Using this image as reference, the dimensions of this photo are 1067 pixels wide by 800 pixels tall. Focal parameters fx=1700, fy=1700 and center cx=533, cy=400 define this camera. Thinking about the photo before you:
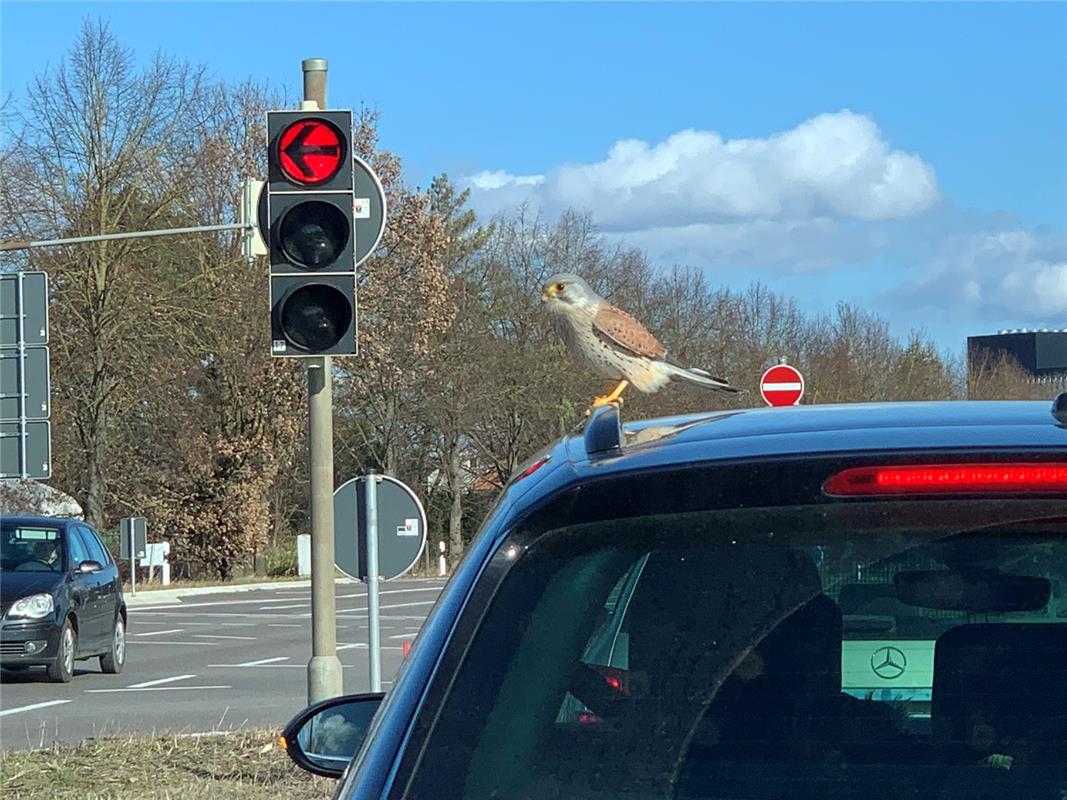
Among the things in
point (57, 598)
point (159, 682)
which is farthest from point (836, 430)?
point (159, 682)

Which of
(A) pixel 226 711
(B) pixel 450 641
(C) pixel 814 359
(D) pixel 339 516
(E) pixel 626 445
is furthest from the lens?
(C) pixel 814 359

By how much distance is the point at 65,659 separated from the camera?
1772cm

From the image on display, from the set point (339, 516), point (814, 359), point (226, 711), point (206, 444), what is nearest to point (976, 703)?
point (339, 516)

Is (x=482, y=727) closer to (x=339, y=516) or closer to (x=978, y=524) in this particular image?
(x=978, y=524)

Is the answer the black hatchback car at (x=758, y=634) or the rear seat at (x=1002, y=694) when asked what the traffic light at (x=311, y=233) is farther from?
the rear seat at (x=1002, y=694)

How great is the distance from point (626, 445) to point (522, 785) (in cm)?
65

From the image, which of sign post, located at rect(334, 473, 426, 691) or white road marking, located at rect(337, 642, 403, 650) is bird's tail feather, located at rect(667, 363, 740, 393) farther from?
white road marking, located at rect(337, 642, 403, 650)

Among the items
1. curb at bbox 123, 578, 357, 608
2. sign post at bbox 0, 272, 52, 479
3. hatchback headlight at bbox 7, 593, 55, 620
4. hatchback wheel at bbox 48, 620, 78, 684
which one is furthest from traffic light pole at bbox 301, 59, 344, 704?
curb at bbox 123, 578, 357, 608

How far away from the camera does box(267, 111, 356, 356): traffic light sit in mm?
8961

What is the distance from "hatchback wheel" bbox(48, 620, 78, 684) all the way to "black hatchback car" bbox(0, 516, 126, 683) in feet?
0.03

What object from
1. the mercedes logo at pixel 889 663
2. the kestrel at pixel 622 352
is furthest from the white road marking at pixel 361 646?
the mercedes logo at pixel 889 663

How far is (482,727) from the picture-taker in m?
2.35

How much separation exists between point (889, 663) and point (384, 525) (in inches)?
304

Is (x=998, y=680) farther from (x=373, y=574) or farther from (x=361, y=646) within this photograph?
(x=361, y=646)
